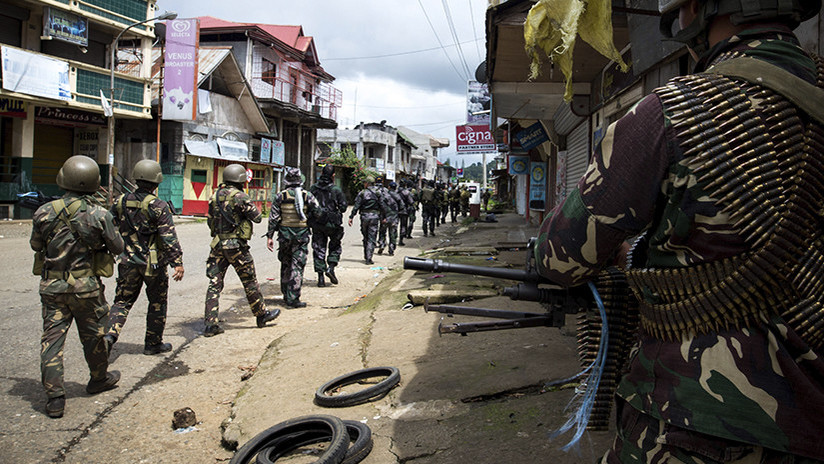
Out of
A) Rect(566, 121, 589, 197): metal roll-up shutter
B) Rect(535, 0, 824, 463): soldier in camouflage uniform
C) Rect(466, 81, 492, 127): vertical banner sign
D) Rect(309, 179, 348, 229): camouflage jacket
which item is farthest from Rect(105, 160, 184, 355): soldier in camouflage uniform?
Rect(466, 81, 492, 127): vertical banner sign

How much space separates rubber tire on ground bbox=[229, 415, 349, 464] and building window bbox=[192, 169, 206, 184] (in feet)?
77.5

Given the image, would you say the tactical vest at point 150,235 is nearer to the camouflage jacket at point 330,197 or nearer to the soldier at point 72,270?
the soldier at point 72,270

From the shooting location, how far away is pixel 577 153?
9719 mm

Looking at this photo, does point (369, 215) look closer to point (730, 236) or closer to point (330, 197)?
point (330, 197)

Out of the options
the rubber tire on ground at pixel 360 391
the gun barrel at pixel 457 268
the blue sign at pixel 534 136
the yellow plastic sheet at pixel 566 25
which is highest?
the blue sign at pixel 534 136

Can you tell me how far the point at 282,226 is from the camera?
8.10 metres

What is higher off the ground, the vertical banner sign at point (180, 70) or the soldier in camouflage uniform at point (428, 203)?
the vertical banner sign at point (180, 70)

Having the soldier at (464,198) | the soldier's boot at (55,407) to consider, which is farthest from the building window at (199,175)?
the soldier's boot at (55,407)

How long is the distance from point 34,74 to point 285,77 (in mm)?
17856

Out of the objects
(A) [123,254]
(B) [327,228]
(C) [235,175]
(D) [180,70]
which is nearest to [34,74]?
(D) [180,70]

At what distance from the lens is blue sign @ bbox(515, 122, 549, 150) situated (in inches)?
498

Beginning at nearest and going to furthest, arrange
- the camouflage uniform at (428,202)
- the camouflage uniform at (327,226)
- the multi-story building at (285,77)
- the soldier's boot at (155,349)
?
the soldier's boot at (155,349), the camouflage uniform at (327,226), the camouflage uniform at (428,202), the multi-story building at (285,77)

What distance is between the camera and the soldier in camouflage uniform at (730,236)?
1.26m

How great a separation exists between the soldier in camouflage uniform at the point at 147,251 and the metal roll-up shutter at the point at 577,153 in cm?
544
